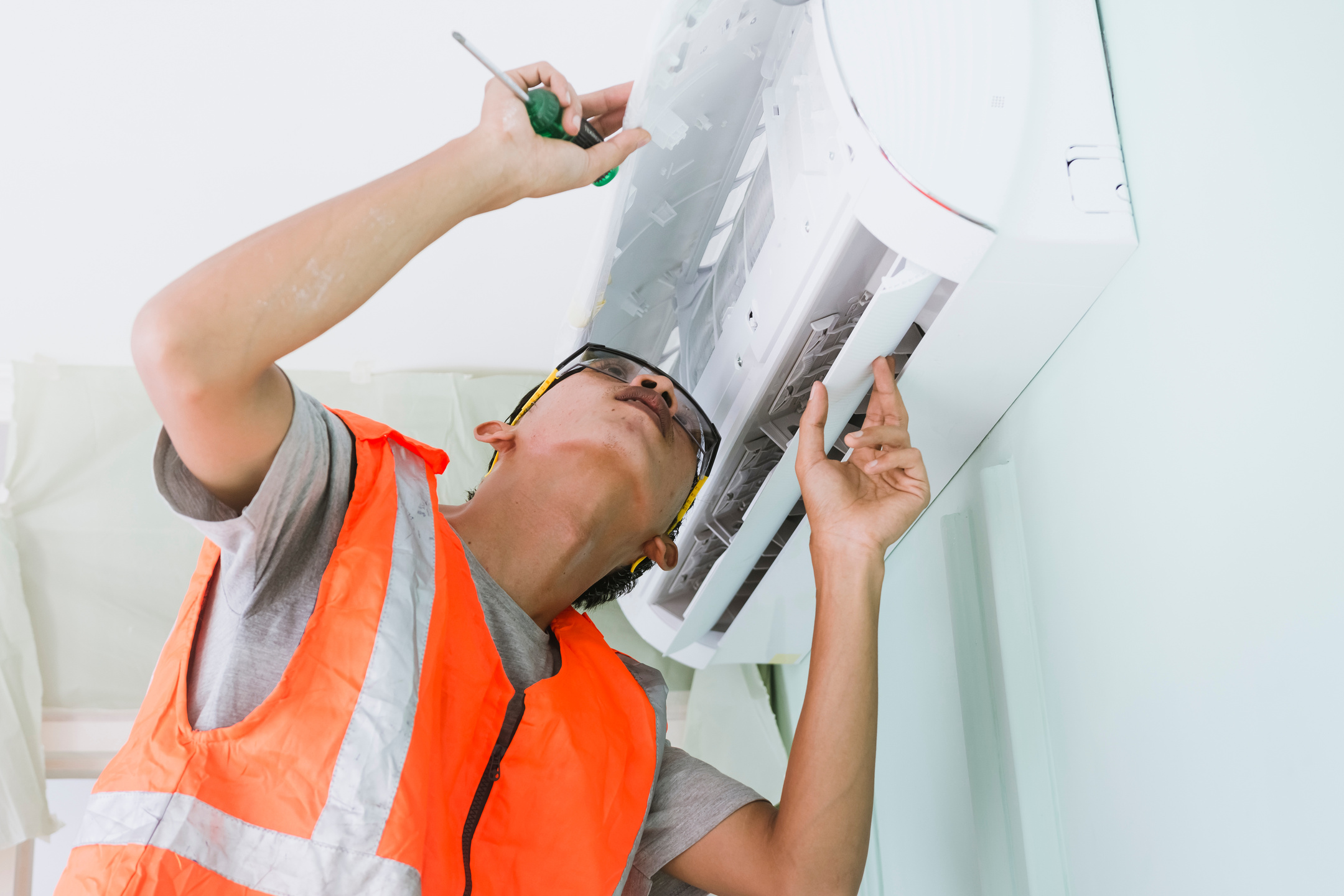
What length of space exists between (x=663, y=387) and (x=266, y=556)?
0.59 m

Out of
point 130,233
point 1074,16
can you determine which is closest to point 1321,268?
point 1074,16

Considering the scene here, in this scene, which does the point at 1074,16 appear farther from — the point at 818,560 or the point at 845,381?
the point at 818,560

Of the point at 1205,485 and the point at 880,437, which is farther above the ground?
the point at 1205,485

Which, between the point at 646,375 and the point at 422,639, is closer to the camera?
the point at 422,639

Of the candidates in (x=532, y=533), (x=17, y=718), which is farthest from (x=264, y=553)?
(x=17, y=718)

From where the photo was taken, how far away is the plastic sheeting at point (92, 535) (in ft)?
6.09

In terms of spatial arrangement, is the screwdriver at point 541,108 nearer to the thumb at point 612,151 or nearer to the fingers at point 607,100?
the thumb at point 612,151

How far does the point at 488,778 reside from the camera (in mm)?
978

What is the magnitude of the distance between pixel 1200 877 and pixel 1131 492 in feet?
1.04

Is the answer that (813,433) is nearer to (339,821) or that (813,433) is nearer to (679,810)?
(679,810)

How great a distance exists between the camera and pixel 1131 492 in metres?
0.80

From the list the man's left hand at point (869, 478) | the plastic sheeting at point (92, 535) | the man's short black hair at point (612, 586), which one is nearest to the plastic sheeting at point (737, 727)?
the man's short black hair at point (612, 586)

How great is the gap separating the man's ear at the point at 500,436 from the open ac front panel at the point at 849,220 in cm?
18

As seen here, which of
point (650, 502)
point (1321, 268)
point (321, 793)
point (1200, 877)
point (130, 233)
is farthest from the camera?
point (130, 233)
